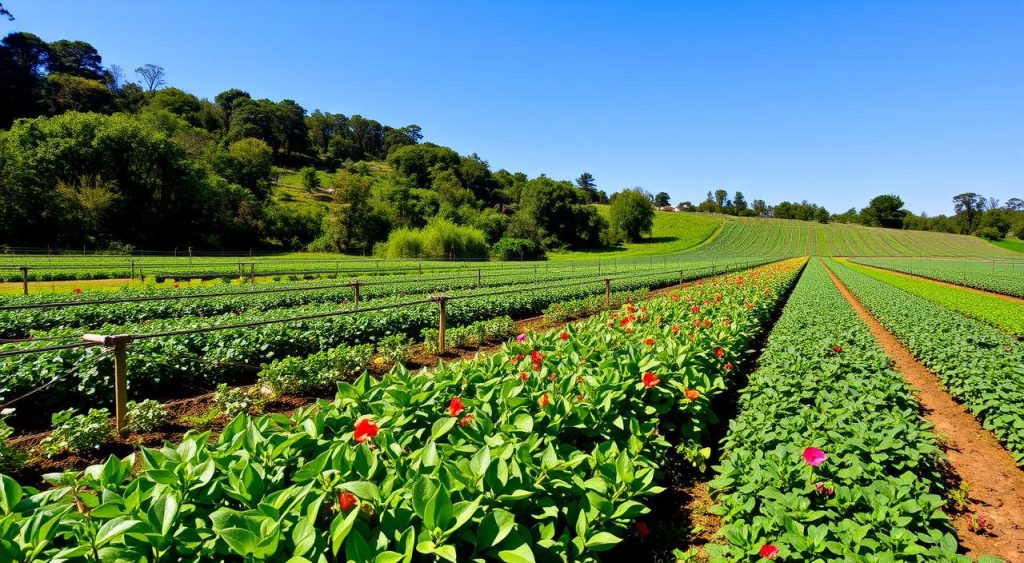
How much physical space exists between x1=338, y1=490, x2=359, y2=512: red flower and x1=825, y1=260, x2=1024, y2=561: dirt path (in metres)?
4.30

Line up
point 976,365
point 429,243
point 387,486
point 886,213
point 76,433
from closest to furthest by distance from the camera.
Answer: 1. point 387,486
2. point 76,433
3. point 976,365
4. point 429,243
5. point 886,213

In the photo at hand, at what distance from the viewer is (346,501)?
70.5 inches

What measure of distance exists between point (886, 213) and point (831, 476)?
17033cm

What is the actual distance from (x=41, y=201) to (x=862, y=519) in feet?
192

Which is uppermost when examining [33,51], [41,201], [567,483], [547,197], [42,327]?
[33,51]

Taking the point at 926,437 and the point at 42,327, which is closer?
the point at 926,437

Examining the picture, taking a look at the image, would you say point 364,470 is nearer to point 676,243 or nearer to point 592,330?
point 592,330

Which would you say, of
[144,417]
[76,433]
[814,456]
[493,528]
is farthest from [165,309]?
[814,456]

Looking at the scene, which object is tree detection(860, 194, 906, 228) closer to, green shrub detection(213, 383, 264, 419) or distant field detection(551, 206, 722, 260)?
distant field detection(551, 206, 722, 260)

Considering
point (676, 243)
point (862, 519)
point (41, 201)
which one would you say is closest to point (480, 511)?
point (862, 519)

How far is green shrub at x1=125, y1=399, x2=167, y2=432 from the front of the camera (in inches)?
191

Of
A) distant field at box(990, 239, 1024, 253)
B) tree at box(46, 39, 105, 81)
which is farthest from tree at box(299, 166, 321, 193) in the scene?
distant field at box(990, 239, 1024, 253)

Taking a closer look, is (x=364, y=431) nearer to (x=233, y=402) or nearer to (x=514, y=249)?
(x=233, y=402)

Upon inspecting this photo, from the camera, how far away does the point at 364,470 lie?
2.10 metres
